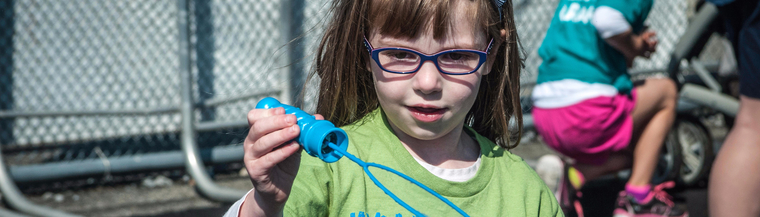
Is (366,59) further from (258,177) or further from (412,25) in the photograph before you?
(258,177)

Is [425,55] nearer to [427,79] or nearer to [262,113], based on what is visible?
[427,79]

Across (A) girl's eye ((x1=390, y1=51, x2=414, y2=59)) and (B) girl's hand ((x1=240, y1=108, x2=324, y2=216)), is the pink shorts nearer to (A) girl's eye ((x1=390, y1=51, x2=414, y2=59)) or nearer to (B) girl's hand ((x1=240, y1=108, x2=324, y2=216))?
(A) girl's eye ((x1=390, y1=51, x2=414, y2=59))

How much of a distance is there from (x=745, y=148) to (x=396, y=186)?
1.62 meters

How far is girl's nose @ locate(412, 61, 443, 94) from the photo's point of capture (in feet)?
4.12

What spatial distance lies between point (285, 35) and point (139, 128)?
1.25m

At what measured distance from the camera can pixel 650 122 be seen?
3.15m

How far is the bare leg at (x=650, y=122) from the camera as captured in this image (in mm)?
3057

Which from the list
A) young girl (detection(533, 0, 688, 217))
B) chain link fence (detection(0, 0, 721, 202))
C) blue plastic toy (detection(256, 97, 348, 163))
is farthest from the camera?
chain link fence (detection(0, 0, 721, 202))

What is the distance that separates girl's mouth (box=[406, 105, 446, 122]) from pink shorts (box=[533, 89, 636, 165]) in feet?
6.00

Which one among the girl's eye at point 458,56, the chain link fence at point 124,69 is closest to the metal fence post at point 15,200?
the chain link fence at point 124,69

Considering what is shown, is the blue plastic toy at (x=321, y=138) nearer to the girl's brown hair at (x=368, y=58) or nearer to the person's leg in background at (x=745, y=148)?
the girl's brown hair at (x=368, y=58)

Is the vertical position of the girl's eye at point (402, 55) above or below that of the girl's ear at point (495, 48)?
above

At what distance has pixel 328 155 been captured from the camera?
0.98 meters

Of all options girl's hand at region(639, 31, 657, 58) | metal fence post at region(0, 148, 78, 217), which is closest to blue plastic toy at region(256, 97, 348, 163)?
girl's hand at region(639, 31, 657, 58)
